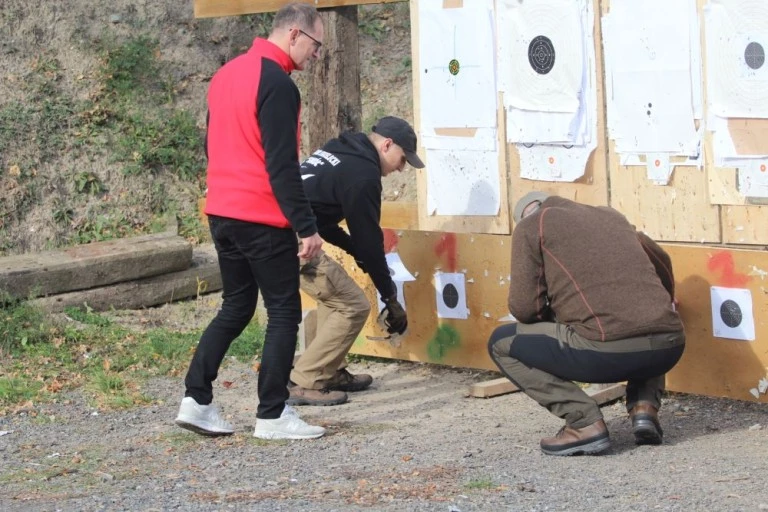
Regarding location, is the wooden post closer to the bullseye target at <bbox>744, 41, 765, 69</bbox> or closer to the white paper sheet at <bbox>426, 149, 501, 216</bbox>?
the white paper sheet at <bbox>426, 149, 501, 216</bbox>

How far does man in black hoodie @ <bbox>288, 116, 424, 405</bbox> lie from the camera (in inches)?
234

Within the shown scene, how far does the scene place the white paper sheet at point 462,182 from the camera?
694cm

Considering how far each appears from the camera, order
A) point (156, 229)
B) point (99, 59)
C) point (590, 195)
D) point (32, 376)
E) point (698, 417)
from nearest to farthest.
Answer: point (698, 417)
point (590, 195)
point (32, 376)
point (156, 229)
point (99, 59)

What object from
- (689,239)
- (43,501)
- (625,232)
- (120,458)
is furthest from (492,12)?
(43,501)

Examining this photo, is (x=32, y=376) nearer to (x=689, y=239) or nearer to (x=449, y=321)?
(x=449, y=321)

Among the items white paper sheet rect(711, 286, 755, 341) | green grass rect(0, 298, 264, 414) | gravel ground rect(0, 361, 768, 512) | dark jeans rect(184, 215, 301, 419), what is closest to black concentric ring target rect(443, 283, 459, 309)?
gravel ground rect(0, 361, 768, 512)

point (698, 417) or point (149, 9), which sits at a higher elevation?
point (149, 9)

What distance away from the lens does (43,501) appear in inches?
177

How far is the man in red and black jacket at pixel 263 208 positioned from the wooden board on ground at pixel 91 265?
11.3 ft

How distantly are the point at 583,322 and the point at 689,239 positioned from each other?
141 centimetres

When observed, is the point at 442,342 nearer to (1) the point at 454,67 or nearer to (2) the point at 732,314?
(1) the point at 454,67

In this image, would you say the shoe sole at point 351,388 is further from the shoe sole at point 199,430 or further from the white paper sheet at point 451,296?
the shoe sole at point 199,430

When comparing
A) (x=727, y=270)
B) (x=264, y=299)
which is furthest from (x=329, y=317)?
(x=727, y=270)

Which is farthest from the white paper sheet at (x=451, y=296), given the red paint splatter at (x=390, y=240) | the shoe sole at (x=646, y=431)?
the shoe sole at (x=646, y=431)
